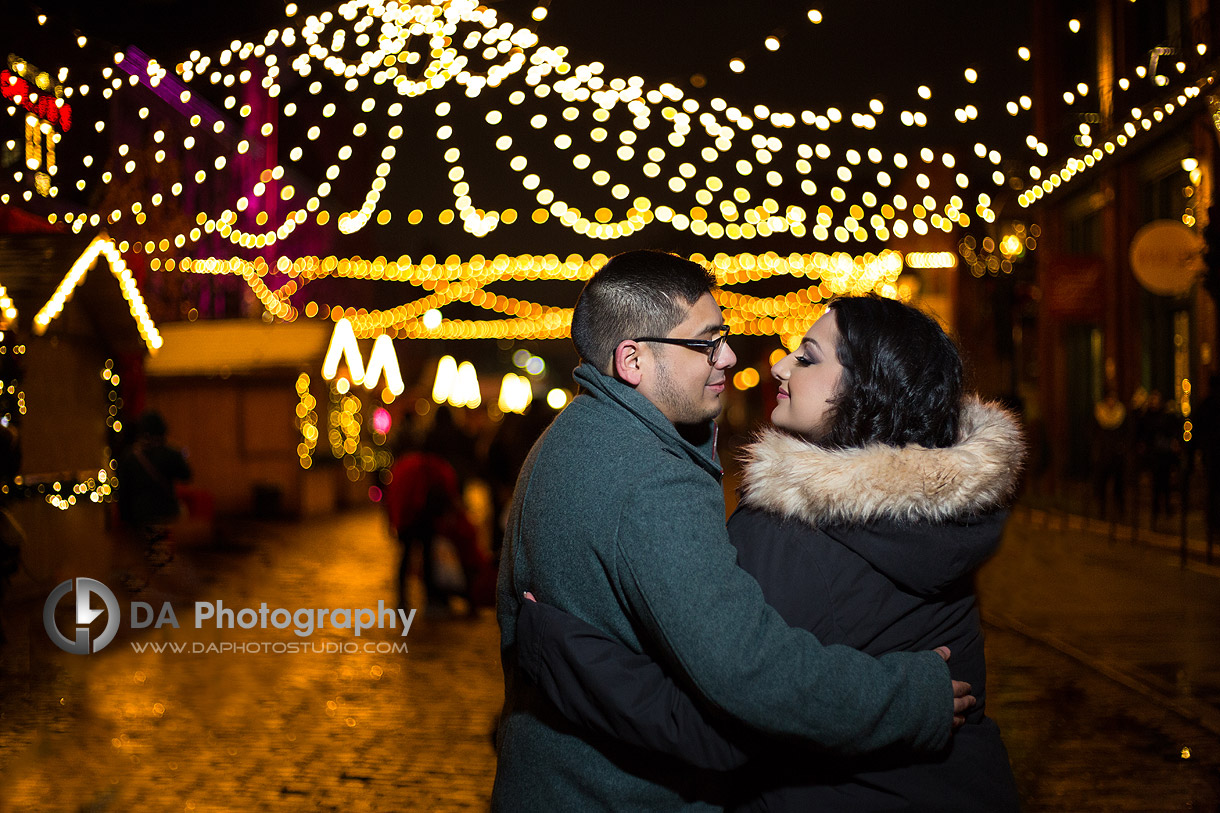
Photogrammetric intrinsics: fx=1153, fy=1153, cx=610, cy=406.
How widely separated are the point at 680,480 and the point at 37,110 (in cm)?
859

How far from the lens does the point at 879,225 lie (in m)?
10.9

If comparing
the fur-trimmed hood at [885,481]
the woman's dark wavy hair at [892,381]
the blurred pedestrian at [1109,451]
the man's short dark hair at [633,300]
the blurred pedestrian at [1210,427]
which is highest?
the man's short dark hair at [633,300]

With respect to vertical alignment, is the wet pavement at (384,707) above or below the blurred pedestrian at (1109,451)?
below

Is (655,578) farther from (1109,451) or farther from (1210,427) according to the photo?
(1109,451)

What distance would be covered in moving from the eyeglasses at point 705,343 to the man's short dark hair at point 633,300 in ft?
0.05

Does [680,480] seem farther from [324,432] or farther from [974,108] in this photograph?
[324,432]

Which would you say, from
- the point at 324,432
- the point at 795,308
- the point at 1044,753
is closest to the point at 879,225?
the point at 1044,753

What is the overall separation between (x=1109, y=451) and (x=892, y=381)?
1738cm

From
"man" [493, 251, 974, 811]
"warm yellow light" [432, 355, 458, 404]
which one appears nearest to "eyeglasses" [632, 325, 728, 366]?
"man" [493, 251, 974, 811]

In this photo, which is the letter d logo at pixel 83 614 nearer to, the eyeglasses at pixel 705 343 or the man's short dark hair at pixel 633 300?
the man's short dark hair at pixel 633 300

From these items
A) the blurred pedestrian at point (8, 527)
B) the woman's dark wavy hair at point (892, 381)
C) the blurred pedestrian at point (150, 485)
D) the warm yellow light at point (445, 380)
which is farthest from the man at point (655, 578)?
the warm yellow light at point (445, 380)

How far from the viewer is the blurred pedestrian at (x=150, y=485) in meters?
10.3

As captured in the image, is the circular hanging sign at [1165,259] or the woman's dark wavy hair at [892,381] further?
the circular hanging sign at [1165,259]

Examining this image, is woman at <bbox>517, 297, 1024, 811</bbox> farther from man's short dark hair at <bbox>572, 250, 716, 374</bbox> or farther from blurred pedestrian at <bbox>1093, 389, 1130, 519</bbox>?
blurred pedestrian at <bbox>1093, 389, 1130, 519</bbox>
